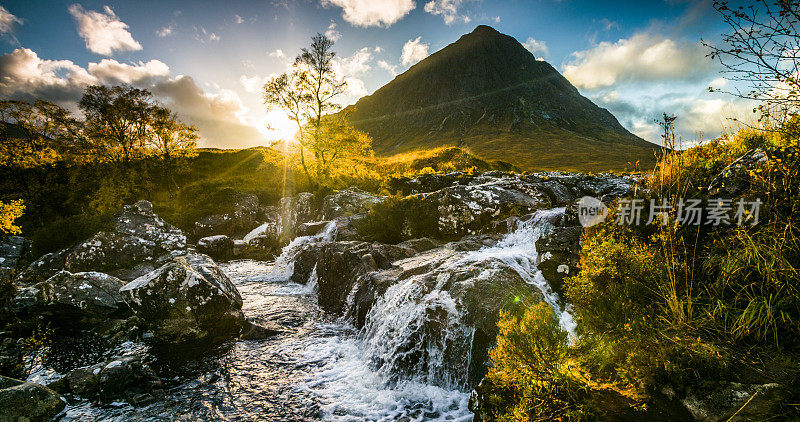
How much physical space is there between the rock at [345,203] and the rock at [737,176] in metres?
17.4

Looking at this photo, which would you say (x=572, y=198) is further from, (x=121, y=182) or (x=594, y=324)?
(x=121, y=182)

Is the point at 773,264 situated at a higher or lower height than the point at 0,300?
higher

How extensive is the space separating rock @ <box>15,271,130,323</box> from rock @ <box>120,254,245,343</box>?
1926mm

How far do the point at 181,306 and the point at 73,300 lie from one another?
4302 millimetres

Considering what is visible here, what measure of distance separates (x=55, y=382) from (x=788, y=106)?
15.5 m

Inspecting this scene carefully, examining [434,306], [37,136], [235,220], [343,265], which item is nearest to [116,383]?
[343,265]

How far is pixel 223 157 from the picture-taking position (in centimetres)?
5738

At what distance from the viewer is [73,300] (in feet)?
32.5

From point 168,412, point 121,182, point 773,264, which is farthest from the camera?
point 121,182

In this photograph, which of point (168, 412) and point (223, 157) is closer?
point (168, 412)

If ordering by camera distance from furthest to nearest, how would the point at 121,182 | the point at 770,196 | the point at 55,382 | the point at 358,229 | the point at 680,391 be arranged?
1. the point at 121,182
2. the point at 358,229
3. the point at 55,382
4. the point at 770,196
5. the point at 680,391

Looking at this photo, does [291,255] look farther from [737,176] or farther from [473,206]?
[737,176]

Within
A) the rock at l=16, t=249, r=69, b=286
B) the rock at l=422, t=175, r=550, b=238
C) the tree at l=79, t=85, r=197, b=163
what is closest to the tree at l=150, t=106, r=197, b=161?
the tree at l=79, t=85, r=197, b=163

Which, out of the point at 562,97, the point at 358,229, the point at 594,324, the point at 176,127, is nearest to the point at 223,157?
the point at 176,127
